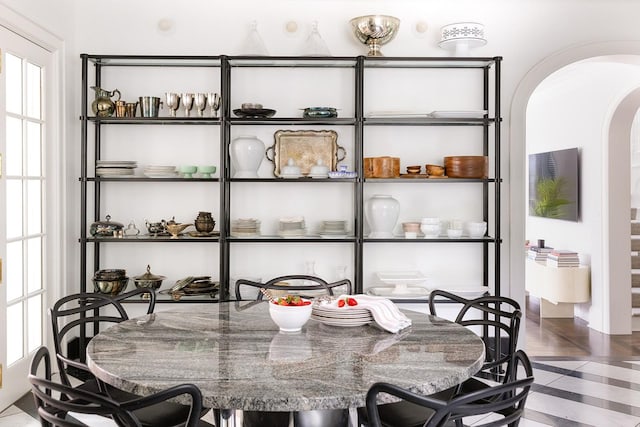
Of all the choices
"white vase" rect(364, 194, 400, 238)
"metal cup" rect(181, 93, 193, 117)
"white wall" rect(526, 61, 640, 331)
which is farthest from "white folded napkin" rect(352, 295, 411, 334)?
"white wall" rect(526, 61, 640, 331)

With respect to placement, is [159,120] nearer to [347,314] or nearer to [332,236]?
[332,236]

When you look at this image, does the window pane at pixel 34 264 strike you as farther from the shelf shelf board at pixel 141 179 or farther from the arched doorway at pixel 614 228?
the arched doorway at pixel 614 228

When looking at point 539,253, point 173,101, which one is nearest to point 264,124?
point 173,101

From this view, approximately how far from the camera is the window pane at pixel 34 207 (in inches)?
143

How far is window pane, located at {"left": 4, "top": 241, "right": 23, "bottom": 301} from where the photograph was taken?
11.0ft

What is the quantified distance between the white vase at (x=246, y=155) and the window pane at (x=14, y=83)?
1350 millimetres

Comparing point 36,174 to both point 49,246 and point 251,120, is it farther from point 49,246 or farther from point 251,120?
point 251,120

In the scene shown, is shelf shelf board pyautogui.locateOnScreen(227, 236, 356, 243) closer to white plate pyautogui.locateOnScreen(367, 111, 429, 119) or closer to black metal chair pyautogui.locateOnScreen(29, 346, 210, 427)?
white plate pyautogui.locateOnScreen(367, 111, 429, 119)

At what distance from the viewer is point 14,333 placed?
3.45 m

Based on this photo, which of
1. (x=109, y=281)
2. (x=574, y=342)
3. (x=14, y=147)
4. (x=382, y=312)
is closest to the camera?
(x=382, y=312)

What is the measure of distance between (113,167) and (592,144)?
4.42 metres

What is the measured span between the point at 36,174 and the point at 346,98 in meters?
2.19

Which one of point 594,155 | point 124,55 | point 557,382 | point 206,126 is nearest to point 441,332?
point 557,382

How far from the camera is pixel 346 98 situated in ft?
14.1
